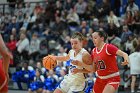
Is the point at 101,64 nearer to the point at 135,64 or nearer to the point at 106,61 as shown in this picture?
the point at 106,61

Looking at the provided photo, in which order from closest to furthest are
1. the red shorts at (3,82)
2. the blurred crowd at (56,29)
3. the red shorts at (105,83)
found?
1. the red shorts at (3,82)
2. the red shorts at (105,83)
3. the blurred crowd at (56,29)

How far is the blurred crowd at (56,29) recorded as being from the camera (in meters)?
14.4

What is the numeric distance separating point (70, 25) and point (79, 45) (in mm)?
9002

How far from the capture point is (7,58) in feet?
14.0

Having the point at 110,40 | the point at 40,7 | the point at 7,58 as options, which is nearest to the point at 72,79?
A: the point at 7,58

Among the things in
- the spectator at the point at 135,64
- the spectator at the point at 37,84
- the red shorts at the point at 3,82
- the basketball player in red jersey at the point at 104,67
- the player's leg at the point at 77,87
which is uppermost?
the red shorts at the point at 3,82

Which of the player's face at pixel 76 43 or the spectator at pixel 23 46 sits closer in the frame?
the player's face at pixel 76 43

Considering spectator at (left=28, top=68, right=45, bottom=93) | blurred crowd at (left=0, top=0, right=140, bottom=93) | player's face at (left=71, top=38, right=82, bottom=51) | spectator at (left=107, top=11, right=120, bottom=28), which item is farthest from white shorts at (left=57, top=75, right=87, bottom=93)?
spectator at (left=107, top=11, right=120, bottom=28)

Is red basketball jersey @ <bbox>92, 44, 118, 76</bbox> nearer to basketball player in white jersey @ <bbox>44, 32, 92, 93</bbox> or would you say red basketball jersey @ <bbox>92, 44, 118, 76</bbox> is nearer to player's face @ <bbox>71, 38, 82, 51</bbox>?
basketball player in white jersey @ <bbox>44, 32, 92, 93</bbox>

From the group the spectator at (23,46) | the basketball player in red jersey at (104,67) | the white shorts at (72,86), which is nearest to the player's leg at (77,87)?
the white shorts at (72,86)

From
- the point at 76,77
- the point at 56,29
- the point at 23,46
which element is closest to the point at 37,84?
the point at 23,46

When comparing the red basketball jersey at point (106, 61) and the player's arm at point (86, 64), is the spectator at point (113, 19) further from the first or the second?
the red basketball jersey at point (106, 61)

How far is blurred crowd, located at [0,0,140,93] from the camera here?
566 inches

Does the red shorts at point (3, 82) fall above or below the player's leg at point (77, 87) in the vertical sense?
above
